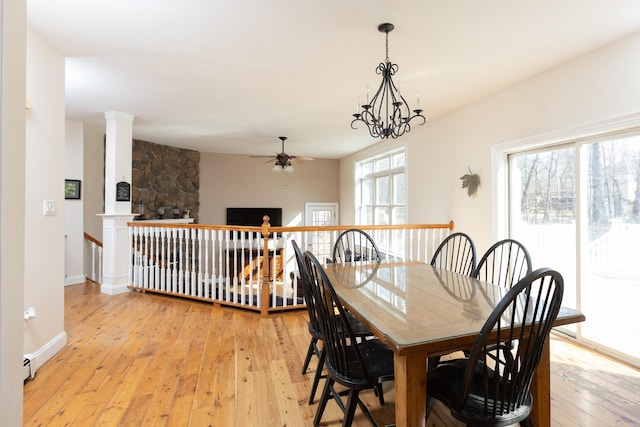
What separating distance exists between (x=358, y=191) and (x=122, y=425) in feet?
21.2

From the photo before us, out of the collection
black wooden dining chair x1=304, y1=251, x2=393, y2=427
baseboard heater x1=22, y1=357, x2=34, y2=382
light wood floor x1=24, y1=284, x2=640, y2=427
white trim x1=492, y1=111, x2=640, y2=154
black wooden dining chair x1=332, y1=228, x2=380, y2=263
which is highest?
white trim x1=492, y1=111, x2=640, y2=154

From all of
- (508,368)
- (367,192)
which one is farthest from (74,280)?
(508,368)

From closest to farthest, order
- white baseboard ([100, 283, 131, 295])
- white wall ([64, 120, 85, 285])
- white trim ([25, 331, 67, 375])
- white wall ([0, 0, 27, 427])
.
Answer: white wall ([0, 0, 27, 427]), white trim ([25, 331, 67, 375]), white baseboard ([100, 283, 131, 295]), white wall ([64, 120, 85, 285])

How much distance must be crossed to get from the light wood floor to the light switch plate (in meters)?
1.17

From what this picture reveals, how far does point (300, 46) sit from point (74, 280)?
492 centimetres

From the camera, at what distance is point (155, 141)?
20.4ft

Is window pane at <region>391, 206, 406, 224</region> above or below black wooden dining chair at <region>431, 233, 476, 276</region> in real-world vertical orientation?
above

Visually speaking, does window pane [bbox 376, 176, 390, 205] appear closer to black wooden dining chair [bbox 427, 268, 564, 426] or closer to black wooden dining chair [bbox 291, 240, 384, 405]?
black wooden dining chair [bbox 291, 240, 384, 405]

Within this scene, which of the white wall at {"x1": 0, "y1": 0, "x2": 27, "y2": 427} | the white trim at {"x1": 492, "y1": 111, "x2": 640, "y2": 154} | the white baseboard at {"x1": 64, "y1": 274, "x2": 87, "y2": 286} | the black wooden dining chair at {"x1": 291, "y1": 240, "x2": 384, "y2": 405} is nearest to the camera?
the white wall at {"x1": 0, "y1": 0, "x2": 27, "y2": 427}

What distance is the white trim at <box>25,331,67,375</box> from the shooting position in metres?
2.26

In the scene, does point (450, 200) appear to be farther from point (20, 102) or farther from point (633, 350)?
point (20, 102)

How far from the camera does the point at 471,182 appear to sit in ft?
12.8

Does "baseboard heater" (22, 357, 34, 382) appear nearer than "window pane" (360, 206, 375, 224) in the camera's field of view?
Yes

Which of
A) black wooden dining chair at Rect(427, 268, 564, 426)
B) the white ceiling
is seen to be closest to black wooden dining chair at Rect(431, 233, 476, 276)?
black wooden dining chair at Rect(427, 268, 564, 426)
